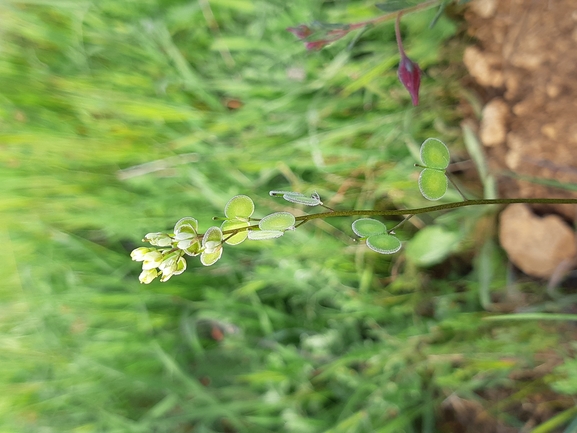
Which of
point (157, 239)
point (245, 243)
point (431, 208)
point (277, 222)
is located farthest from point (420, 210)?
point (245, 243)

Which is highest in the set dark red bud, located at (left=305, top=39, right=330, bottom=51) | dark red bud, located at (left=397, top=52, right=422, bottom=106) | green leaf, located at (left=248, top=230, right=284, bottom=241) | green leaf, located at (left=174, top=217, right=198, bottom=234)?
dark red bud, located at (left=305, top=39, right=330, bottom=51)

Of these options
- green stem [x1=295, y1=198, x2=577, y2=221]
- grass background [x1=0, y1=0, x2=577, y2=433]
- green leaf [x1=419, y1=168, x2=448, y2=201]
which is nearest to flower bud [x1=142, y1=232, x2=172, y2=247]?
green stem [x1=295, y1=198, x2=577, y2=221]

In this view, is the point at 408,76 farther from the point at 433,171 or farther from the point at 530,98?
the point at 530,98

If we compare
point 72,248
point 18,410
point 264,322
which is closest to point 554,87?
point 264,322

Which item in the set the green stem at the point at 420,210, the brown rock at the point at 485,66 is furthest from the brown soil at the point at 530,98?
the green stem at the point at 420,210

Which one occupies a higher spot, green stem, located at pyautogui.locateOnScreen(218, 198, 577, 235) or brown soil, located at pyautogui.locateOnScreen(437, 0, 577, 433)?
brown soil, located at pyautogui.locateOnScreen(437, 0, 577, 433)

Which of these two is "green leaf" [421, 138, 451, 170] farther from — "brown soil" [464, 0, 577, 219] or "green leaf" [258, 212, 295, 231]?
"brown soil" [464, 0, 577, 219]

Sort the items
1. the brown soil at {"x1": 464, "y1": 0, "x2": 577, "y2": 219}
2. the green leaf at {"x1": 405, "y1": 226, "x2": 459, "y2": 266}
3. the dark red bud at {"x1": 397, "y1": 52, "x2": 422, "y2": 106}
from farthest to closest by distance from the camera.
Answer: the green leaf at {"x1": 405, "y1": 226, "x2": 459, "y2": 266} < the brown soil at {"x1": 464, "y1": 0, "x2": 577, "y2": 219} < the dark red bud at {"x1": 397, "y1": 52, "x2": 422, "y2": 106}
